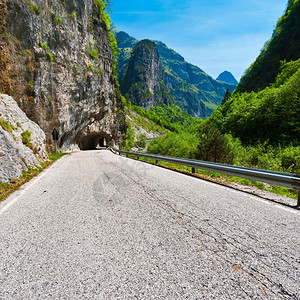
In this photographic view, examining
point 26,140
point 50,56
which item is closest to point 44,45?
point 50,56

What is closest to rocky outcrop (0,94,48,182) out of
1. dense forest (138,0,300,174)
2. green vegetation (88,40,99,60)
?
dense forest (138,0,300,174)

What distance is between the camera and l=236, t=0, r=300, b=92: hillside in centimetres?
5247

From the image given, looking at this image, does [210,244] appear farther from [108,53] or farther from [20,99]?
[108,53]

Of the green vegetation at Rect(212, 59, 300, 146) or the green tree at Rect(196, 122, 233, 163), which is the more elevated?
the green vegetation at Rect(212, 59, 300, 146)

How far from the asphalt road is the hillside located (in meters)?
59.4

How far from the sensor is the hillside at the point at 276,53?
5247cm

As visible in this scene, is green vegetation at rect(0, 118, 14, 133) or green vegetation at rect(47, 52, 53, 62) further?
green vegetation at rect(47, 52, 53, 62)

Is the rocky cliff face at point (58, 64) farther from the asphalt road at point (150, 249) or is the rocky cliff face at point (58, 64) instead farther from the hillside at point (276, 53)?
the hillside at point (276, 53)

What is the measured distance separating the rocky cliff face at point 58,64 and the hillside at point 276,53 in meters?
43.9

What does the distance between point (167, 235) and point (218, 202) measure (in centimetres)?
196

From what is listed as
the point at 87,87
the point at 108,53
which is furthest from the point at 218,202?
the point at 108,53

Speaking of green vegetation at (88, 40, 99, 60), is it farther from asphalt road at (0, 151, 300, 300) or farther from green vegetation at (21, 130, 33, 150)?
asphalt road at (0, 151, 300, 300)

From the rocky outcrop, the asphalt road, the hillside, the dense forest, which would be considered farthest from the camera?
the hillside

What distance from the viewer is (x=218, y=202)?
416 cm
